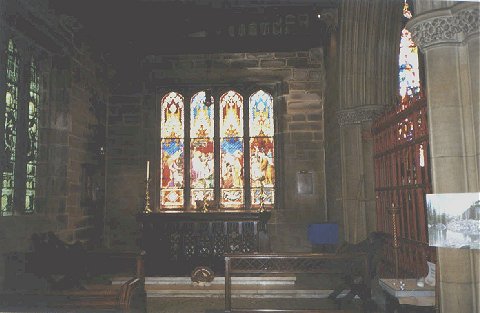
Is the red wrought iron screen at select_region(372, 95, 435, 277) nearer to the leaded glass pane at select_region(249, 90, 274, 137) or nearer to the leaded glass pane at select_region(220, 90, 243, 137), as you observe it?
the leaded glass pane at select_region(249, 90, 274, 137)

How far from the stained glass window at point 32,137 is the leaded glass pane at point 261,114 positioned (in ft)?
15.7

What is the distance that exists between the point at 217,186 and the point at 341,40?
4.37 m

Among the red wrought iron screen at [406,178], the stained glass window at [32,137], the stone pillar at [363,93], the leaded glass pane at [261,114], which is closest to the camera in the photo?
the red wrought iron screen at [406,178]

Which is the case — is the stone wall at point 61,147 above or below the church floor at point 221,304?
above

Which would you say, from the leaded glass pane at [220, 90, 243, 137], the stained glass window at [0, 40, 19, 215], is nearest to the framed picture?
the stained glass window at [0, 40, 19, 215]

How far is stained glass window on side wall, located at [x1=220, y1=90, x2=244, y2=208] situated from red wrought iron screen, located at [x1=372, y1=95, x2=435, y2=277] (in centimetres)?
410

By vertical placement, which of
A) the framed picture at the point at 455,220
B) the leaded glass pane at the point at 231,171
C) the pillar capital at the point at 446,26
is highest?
the pillar capital at the point at 446,26

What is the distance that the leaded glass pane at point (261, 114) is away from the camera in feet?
34.0

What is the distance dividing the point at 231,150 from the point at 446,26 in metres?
6.87

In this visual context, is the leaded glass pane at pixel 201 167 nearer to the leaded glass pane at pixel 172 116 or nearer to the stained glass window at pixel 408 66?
the leaded glass pane at pixel 172 116

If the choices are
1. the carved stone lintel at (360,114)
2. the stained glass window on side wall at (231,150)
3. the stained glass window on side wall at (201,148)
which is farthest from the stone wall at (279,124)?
the carved stone lintel at (360,114)

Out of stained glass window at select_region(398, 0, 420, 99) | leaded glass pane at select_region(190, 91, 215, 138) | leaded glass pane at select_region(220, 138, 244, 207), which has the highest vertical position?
stained glass window at select_region(398, 0, 420, 99)

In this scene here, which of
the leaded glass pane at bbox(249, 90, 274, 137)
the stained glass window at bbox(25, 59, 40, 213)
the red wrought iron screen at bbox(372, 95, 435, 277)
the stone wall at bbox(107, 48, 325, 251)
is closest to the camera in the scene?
the red wrought iron screen at bbox(372, 95, 435, 277)

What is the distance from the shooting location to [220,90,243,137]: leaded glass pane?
34.0 feet
